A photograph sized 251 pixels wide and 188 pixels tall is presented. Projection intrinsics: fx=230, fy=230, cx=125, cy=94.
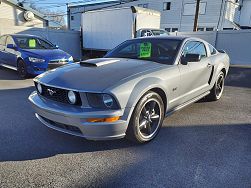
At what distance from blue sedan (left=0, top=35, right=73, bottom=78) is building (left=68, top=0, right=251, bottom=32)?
22849mm

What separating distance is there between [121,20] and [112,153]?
11.5m

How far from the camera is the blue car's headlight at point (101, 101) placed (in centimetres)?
273

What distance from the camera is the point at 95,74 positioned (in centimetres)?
312

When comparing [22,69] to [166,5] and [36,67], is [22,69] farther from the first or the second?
[166,5]

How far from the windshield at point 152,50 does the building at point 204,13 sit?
82.1ft

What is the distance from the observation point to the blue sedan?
742 cm

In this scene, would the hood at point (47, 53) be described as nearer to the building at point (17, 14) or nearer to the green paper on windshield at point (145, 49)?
the green paper on windshield at point (145, 49)

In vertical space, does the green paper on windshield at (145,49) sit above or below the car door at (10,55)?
above

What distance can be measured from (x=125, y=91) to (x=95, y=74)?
1.89 ft

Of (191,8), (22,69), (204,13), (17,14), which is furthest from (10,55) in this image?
(204,13)

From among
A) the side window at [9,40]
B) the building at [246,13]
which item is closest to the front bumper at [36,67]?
the side window at [9,40]

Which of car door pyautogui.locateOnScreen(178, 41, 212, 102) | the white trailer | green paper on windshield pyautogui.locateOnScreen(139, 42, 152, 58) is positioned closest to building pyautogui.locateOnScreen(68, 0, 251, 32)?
the white trailer

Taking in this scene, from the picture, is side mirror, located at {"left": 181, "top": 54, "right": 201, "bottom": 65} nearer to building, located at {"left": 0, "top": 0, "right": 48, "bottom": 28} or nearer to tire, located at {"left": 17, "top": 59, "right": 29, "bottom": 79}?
tire, located at {"left": 17, "top": 59, "right": 29, "bottom": 79}

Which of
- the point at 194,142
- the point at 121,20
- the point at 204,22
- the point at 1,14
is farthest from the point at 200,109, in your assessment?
the point at 204,22
